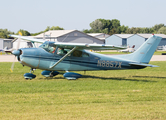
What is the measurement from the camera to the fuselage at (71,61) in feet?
45.8

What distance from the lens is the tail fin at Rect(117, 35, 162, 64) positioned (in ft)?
50.6

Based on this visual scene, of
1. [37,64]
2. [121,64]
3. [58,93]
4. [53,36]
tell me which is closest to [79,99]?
[58,93]

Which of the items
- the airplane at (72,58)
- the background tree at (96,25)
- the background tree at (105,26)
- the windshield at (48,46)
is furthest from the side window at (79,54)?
the background tree at (96,25)

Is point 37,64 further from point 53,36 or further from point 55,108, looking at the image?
point 53,36

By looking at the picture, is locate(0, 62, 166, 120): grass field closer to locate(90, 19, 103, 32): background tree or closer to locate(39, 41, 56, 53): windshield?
locate(39, 41, 56, 53): windshield

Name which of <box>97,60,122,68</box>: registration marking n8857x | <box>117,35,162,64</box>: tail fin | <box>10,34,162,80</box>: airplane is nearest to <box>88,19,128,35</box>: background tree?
<box>117,35,162,64</box>: tail fin

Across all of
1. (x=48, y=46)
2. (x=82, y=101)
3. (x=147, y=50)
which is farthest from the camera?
(x=147, y=50)

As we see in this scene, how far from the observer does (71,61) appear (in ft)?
49.3

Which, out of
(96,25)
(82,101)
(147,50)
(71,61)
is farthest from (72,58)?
(96,25)

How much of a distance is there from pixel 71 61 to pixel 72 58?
0.20 m

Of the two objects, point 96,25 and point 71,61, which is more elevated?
point 96,25

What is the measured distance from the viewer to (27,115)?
7277 millimetres

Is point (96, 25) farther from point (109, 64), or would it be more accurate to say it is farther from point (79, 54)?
point (79, 54)

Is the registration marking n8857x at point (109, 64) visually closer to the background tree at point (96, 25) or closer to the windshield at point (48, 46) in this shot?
the windshield at point (48, 46)
